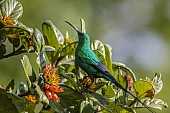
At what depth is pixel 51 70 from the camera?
89cm

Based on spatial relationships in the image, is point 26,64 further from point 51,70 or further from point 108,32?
point 108,32

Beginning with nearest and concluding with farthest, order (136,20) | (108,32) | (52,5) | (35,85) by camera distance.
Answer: (35,85) < (52,5) < (108,32) < (136,20)

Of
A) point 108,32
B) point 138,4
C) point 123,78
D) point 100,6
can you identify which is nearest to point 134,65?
point 108,32

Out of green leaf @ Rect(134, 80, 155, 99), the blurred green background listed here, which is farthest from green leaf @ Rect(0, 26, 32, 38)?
the blurred green background

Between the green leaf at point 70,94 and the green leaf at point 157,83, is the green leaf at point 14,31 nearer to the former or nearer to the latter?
the green leaf at point 70,94

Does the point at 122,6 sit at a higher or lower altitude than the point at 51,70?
higher

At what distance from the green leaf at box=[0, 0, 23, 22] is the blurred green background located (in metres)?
2.31

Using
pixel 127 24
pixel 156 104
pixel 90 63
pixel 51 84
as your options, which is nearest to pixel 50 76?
pixel 51 84

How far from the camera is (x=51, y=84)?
0.86 metres

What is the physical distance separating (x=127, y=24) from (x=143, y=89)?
4.51 m

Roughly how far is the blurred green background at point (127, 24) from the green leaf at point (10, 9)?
2.31 meters

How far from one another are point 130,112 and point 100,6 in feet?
14.3

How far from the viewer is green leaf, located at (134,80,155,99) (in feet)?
3.26

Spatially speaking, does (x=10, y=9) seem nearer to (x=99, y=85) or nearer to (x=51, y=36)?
(x=51, y=36)
